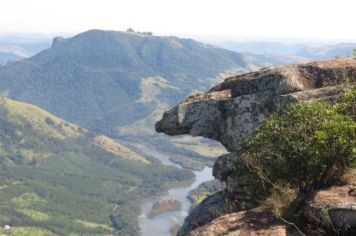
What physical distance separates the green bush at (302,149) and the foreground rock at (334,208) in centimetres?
145

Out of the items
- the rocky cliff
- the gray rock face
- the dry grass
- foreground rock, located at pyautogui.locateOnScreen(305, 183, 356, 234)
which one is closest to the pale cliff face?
the rocky cliff

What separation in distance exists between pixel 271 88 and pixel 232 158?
18.2ft

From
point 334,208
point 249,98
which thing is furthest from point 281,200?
point 249,98

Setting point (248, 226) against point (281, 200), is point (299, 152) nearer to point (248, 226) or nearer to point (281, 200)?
point (281, 200)

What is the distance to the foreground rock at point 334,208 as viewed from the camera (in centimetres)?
1631

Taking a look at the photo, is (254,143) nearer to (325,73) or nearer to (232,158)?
(232,158)

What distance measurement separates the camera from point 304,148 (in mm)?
19719

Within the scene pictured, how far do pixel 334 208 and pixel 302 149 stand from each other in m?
3.69

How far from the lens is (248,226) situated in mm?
18594

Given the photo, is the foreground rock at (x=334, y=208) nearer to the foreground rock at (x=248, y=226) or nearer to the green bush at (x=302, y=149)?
the foreground rock at (x=248, y=226)

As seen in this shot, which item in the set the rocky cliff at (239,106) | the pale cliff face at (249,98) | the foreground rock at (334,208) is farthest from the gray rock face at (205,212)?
the foreground rock at (334,208)

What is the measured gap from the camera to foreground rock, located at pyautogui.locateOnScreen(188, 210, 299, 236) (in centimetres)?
1778

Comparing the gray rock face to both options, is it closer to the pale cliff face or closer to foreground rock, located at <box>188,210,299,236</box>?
the pale cliff face

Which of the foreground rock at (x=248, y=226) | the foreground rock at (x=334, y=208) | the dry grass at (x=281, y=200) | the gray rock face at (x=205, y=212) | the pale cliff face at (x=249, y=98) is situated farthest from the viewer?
the gray rock face at (x=205, y=212)
